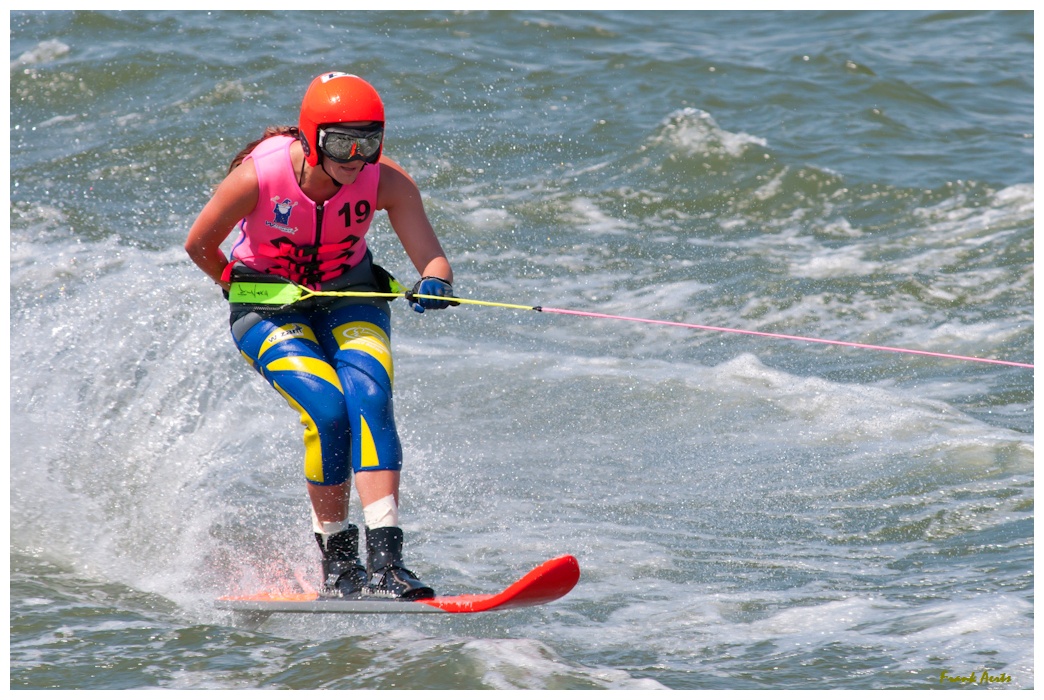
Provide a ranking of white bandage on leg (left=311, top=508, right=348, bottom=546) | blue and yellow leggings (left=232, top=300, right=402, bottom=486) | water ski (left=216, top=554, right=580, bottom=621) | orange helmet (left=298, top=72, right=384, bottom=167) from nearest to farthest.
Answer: water ski (left=216, top=554, right=580, bottom=621) → orange helmet (left=298, top=72, right=384, bottom=167) → blue and yellow leggings (left=232, top=300, right=402, bottom=486) → white bandage on leg (left=311, top=508, right=348, bottom=546)

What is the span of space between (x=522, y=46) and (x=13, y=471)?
28.1 ft

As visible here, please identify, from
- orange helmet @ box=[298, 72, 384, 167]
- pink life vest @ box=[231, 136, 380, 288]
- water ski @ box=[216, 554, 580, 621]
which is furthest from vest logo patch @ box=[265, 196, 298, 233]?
water ski @ box=[216, 554, 580, 621]

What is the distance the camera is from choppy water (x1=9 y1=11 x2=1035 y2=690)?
174 inches

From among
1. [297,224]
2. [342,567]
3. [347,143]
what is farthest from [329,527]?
[347,143]

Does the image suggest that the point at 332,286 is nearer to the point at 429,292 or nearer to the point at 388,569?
the point at 429,292

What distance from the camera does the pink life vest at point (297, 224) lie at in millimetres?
4227

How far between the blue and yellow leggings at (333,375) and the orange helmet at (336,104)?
2.05 feet

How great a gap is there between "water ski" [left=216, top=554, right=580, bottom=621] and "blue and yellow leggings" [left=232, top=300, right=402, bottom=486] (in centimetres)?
42

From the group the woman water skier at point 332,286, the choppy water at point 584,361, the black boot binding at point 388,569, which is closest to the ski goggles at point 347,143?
the woman water skier at point 332,286

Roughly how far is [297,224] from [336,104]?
48 centimetres

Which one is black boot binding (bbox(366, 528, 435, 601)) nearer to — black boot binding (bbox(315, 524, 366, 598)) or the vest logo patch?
black boot binding (bbox(315, 524, 366, 598))

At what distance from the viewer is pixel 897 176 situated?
1069 centimetres

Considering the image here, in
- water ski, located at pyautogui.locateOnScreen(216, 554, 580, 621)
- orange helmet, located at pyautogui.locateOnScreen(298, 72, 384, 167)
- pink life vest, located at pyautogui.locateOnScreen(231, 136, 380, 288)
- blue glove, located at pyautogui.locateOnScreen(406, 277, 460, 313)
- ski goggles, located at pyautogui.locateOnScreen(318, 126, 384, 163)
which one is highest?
orange helmet, located at pyautogui.locateOnScreen(298, 72, 384, 167)

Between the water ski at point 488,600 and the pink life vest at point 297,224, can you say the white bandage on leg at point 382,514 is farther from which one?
the pink life vest at point 297,224
